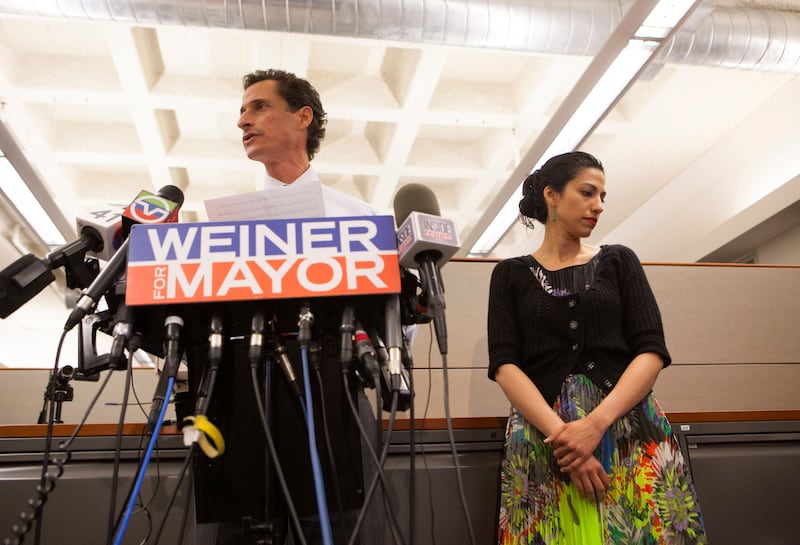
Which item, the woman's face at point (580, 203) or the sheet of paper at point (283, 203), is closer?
the sheet of paper at point (283, 203)

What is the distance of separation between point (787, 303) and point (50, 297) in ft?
25.9

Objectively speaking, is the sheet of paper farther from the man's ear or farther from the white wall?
the white wall

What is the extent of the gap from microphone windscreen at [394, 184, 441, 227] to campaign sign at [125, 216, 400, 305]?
149 millimetres

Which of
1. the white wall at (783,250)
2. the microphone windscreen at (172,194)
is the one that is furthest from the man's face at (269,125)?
the white wall at (783,250)

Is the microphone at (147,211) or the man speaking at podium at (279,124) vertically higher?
the man speaking at podium at (279,124)

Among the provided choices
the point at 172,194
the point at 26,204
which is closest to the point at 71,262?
the point at 172,194

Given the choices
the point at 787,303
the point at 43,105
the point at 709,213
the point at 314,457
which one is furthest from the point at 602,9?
the point at 43,105

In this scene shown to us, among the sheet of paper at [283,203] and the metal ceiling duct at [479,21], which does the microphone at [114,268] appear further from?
the metal ceiling duct at [479,21]

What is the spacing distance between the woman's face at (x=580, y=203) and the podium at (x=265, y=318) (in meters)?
0.87

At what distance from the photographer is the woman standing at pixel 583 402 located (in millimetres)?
1298

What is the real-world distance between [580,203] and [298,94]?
0.76 meters

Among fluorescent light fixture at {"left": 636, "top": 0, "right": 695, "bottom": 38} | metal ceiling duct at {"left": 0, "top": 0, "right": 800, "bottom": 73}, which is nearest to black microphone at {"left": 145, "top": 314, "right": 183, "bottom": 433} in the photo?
metal ceiling duct at {"left": 0, "top": 0, "right": 800, "bottom": 73}

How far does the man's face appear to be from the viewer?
1.47m

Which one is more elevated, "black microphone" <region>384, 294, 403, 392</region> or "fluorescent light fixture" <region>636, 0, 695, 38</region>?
"fluorescent light fixture" <region>636, 0, 695, 38</region>
